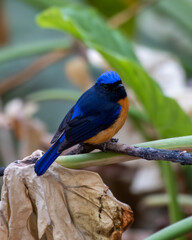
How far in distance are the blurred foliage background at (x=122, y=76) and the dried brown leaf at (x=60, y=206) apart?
1.63 feet

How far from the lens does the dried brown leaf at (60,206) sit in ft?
3.29

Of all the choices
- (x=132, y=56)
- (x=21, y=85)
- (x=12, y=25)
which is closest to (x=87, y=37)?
(x=132, y=56)

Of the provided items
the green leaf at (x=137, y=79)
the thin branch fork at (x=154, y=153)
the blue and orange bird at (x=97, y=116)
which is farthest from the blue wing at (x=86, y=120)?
the green leaf at (x=137, y=79)

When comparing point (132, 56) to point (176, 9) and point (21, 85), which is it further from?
point (21, 85)

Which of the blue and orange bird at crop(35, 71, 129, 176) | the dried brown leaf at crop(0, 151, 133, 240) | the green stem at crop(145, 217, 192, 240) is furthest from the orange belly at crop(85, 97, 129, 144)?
the green stem at crop(145, 217, 192, 240)

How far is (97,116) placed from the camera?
1.19 m

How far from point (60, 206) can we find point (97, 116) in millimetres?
271

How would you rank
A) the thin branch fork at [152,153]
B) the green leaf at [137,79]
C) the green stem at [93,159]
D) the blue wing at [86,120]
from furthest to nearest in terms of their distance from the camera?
the green leaf at [137,79], the blue wing at [86,120], the green stem at [93,159], the thin branch fork at [152,153]

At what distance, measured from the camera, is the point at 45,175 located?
1.04 metres

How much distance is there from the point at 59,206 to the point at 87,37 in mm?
715

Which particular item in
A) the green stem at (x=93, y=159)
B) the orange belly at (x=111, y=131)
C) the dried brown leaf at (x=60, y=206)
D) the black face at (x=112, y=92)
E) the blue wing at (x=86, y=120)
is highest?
the black face at (x=112, y=92)

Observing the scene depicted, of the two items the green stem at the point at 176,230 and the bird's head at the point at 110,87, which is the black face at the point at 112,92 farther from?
the green stem at the point at 176,230

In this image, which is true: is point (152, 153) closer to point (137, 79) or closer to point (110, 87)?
point (110, 87)

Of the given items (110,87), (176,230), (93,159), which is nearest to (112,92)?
(110,87)
